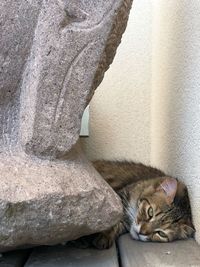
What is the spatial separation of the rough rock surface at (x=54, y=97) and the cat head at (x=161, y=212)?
33 cm

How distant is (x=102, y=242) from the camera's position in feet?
3.33

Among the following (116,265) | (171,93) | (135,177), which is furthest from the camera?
(135,177)

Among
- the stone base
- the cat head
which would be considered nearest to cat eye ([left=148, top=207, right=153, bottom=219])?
the cat head

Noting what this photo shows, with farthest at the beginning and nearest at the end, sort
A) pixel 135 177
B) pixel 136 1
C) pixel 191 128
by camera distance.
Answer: pixel 136 1 → pixel 135 177 → pixel 191 128

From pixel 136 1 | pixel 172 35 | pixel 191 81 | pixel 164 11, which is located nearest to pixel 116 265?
pixel 191 81

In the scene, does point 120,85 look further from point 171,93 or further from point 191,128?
point 191,128

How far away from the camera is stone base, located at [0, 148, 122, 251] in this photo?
767 millimetres

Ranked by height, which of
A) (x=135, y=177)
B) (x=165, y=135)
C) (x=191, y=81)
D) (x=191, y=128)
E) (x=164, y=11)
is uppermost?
(x=164, y=11)

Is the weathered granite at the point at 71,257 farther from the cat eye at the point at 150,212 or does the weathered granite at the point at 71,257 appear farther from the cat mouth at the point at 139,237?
the cat eye at the point at 150,212

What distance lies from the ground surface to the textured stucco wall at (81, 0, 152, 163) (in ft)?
1.96

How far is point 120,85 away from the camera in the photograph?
64.0 inches

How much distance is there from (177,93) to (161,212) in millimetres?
328

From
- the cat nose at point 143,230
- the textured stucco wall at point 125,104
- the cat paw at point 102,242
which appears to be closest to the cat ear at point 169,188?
the cat nose at point 143,230

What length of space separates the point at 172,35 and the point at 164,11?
5.8 inches
